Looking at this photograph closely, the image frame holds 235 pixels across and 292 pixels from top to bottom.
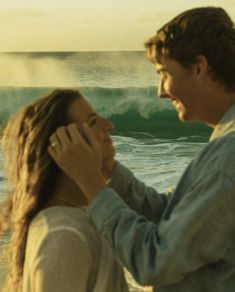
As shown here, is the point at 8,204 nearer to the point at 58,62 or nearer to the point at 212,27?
the point at 212,27

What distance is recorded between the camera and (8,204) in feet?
6.20

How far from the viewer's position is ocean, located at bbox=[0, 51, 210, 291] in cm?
1396

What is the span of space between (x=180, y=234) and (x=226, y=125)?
277 millimetres

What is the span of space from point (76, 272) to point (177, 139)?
14557mm

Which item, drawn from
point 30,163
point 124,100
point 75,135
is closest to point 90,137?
point 75,135

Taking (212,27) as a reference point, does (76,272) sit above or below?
below

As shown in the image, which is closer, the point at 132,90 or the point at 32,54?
the point at 132,90

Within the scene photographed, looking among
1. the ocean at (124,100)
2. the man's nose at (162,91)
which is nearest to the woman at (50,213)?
the man's nose at (162,91)

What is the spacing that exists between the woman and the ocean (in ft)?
30.3

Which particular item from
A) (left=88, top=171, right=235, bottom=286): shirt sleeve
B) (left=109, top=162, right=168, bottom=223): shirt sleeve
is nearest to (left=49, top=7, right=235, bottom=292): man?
(left=88, top=171, right=235, bottom=286): shirt sleeve

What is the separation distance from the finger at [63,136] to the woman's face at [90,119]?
0.08 meters

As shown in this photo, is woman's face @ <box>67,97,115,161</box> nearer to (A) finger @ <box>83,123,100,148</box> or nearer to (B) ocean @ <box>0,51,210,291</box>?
(A) finger @ <box>83,123,100,148</box>

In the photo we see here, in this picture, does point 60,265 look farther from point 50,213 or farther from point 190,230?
point 190,230

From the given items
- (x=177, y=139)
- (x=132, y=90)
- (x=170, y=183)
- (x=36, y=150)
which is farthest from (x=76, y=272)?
(x=132, y=90)
